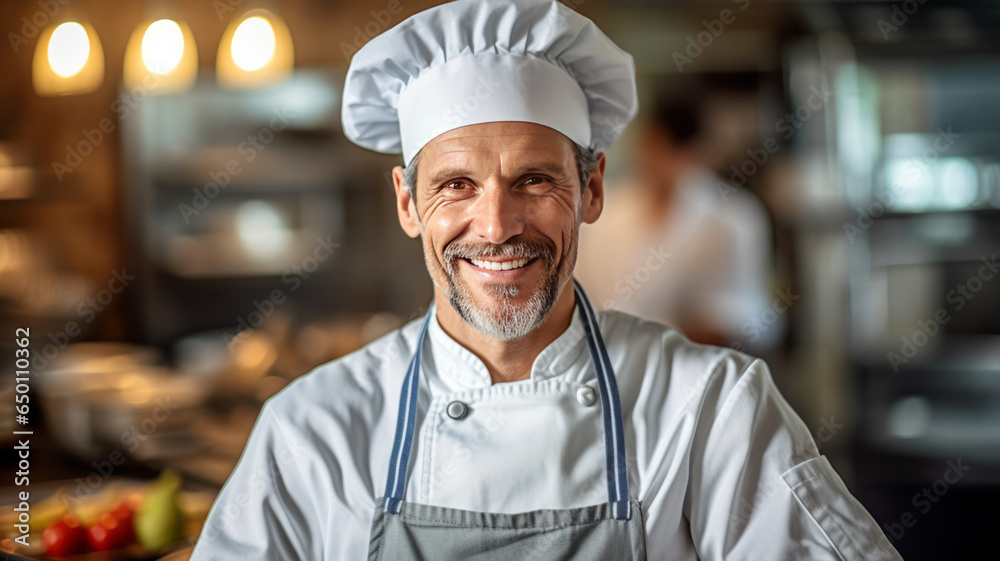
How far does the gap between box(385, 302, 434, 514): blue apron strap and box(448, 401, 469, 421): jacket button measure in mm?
62

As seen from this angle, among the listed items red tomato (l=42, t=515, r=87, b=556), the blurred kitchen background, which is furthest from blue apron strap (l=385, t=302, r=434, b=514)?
the blurred kitchen background

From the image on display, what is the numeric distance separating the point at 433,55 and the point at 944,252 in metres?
2.67

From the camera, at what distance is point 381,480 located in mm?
1419

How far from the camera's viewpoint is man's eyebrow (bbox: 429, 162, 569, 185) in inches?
56.0

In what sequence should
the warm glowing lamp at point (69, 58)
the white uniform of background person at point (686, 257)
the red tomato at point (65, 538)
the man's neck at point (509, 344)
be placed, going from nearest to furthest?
the man's neck at point (509, 344) < the red tomato at point (65, 538) < the warm glowing lamp at point (69, 58) < the white uniform of background person at point (686, 257)

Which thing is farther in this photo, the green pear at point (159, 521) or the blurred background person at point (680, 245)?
the blurred background person at point (680, 245)

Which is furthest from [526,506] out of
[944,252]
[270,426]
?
[944,252]

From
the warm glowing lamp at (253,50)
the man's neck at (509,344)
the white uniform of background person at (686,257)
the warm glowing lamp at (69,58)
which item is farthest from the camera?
the white uniform of background person at (686,257)

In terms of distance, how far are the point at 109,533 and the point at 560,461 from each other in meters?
1.01

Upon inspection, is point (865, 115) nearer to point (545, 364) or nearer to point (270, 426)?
point (545, 364)

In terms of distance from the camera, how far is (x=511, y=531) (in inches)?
52.9

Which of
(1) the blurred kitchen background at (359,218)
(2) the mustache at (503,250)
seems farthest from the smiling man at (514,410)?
(1) the blurred kitchen background at (359,218)

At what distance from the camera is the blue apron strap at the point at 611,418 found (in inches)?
53.8

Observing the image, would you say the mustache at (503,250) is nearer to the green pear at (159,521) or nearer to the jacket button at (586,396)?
the jacket button at (586,396)
